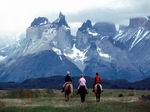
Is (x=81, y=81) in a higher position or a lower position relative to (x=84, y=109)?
higher

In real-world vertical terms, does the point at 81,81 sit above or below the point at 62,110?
above

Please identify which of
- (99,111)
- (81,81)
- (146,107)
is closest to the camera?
(99,111)

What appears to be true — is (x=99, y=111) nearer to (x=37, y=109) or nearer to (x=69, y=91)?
(x=37, y=109)

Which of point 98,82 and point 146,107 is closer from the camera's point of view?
point 146,107

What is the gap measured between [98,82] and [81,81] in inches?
79.0

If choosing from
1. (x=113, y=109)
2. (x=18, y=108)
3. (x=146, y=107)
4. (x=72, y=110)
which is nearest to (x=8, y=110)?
(x=18, y=108)

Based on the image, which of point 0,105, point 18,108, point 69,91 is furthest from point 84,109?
point 69,91

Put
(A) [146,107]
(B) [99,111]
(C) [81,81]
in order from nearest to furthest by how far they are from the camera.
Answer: (B) [99,111]
(A) [146,107]
(C) [81,81]

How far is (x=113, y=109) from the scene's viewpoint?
53406mm

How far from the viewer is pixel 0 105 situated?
57.9 metres

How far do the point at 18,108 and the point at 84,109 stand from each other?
20.2 feet

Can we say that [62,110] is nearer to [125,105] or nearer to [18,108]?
[18,108]

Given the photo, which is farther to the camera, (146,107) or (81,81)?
(81,81)

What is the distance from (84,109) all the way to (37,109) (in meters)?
4.15
